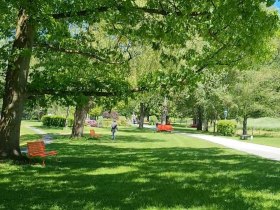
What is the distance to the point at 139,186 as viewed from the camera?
438 inches

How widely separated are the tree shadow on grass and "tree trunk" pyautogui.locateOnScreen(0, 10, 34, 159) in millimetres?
1406

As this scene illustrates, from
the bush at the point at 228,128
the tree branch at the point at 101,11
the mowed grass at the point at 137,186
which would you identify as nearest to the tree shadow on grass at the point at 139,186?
the mowed grass at the point at 137,186

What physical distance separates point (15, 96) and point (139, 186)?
638 cm

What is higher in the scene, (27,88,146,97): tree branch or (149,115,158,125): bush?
(149,115,158,125): bush

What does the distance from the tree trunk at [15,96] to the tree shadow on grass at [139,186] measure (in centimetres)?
141

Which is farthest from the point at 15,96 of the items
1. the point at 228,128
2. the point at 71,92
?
the point at 228,128

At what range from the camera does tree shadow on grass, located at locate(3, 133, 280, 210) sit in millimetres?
8953

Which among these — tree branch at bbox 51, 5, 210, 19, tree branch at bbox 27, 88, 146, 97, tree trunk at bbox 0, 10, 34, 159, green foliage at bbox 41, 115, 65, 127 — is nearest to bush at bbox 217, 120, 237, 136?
green foliage at bbox 41, 115, 65, 127

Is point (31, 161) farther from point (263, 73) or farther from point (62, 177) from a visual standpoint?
point (263, 73)

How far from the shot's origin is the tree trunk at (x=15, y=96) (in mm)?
15383

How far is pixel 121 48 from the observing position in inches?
1288

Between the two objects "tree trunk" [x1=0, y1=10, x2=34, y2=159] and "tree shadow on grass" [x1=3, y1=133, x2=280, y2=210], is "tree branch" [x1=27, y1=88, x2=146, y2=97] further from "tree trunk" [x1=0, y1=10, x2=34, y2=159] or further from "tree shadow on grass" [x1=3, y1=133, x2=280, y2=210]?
"tree shadow on grass" [x1=3, y1=133, x2=280, y2=210]

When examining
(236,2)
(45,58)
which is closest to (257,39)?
(236,2)

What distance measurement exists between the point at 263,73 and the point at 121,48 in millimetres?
20333
